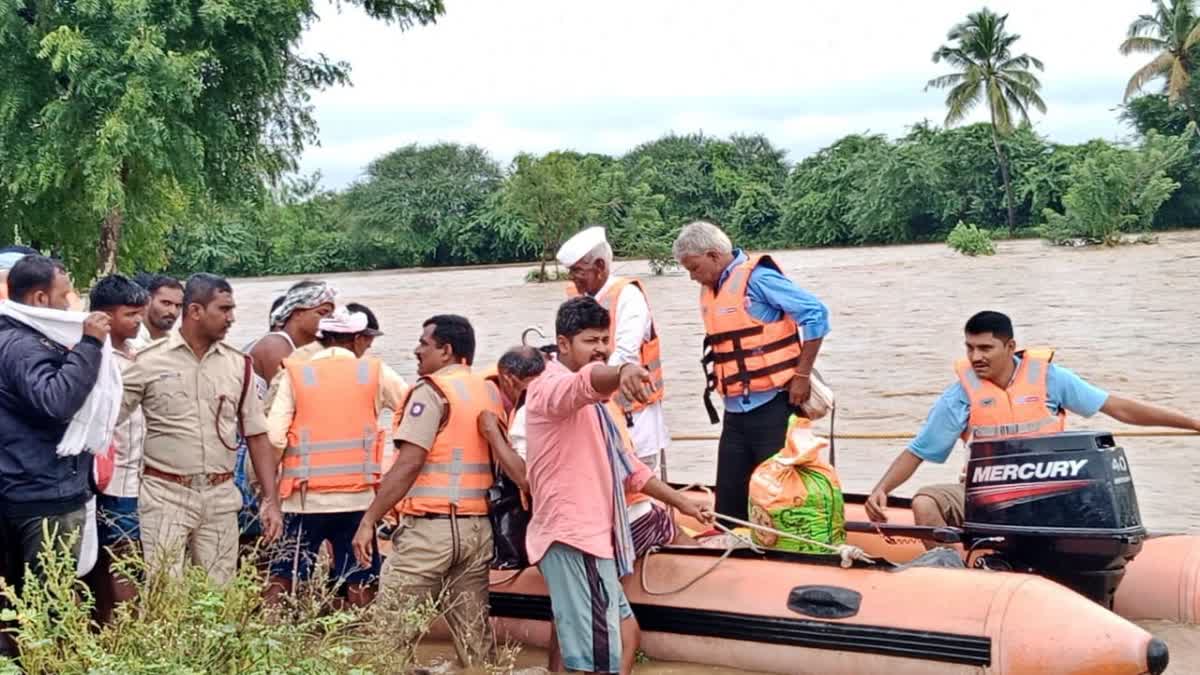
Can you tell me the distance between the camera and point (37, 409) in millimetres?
4039

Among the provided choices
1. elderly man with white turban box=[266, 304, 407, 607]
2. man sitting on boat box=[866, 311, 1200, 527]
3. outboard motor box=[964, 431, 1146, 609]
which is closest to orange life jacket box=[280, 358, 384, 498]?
elderly man with white turban box=[266, 304, 407, 607]

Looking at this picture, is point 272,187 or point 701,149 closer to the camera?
point 272,187

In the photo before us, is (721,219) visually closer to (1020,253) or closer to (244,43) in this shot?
(1020,253)

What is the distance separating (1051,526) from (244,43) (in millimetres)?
8565

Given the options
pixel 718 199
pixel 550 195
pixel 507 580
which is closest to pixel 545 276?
pixel 550 195

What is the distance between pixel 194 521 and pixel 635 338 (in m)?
1.94

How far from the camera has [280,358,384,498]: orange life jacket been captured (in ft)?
16.6

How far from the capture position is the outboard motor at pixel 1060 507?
4.57 metres

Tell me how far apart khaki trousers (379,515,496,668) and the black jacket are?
114cm

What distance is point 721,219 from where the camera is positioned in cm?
4597

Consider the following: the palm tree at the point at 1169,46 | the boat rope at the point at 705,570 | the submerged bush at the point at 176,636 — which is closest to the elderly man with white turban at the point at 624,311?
the boat rope at the point at 705,570

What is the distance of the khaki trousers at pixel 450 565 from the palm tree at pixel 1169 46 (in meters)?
38.2

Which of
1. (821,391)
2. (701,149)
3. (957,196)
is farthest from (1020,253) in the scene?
(821,391)

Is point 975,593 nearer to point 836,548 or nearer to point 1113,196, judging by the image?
point 836,548
